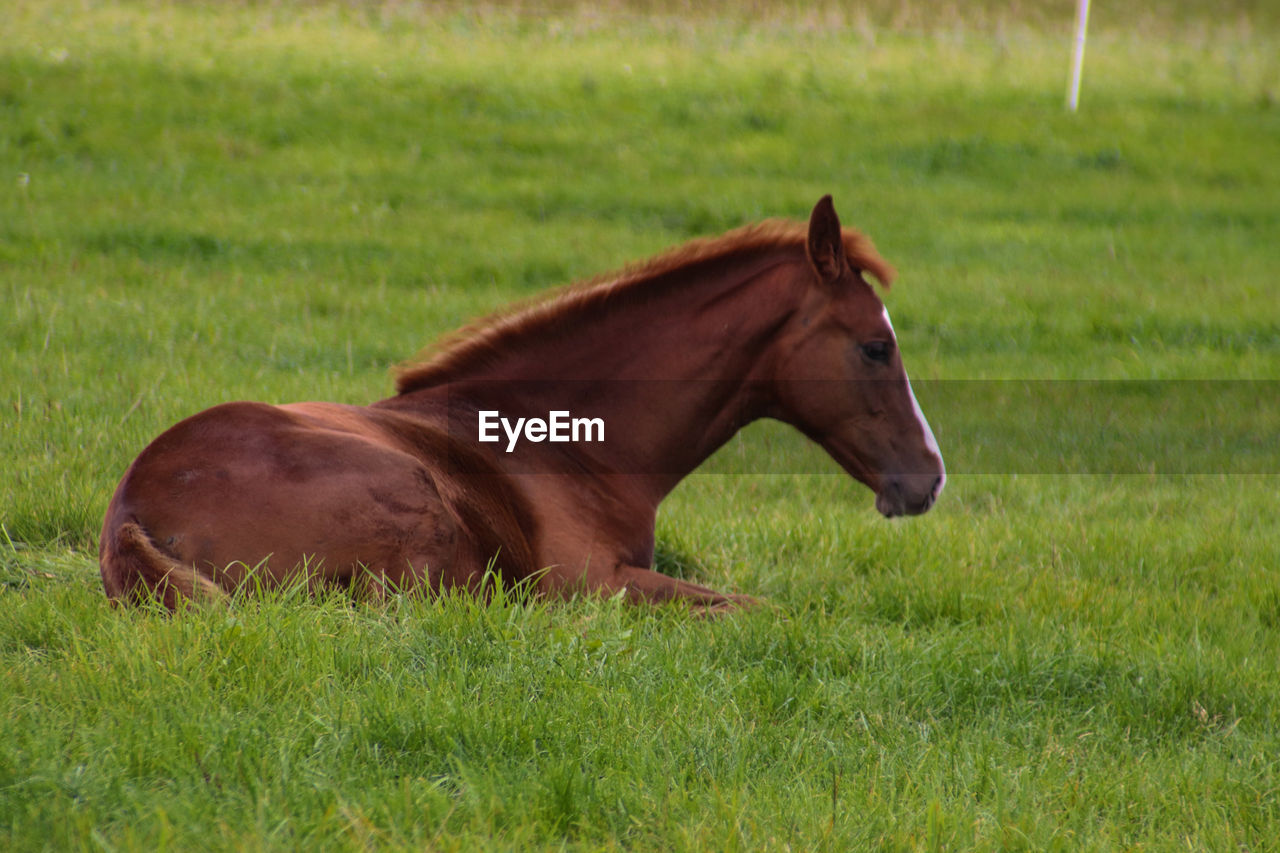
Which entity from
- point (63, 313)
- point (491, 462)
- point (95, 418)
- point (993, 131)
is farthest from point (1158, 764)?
point (993, 131)

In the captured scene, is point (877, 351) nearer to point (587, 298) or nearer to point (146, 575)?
point (587, 298)

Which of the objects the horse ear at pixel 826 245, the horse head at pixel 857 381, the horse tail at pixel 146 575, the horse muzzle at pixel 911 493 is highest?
the horse ear at pixel 826 245

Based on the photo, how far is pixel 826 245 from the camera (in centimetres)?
520

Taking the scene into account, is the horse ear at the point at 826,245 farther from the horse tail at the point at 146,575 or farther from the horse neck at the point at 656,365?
the horse tail at the point at 146,575

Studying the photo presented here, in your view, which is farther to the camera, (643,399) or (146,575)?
(643,399)

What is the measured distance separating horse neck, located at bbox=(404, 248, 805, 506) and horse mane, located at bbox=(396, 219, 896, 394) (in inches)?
1.2

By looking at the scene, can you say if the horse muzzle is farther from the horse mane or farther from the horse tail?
the horse tail

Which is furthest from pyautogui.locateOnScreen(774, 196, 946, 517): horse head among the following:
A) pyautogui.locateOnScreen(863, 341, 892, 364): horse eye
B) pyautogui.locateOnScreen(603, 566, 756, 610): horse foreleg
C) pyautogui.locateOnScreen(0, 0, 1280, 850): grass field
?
pyautogui.locateOnScreen(603, 566, 756, 610): horse foreleg

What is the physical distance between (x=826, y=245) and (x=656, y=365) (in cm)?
89

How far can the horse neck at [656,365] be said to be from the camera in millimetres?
5352

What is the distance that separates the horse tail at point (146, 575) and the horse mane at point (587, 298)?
164 centimetres

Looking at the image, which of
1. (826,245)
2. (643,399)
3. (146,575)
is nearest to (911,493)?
(826,245)

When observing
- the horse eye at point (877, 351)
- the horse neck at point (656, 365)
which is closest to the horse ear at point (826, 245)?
the horse neck at point (656, 365)

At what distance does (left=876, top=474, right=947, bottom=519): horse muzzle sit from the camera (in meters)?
5.28
